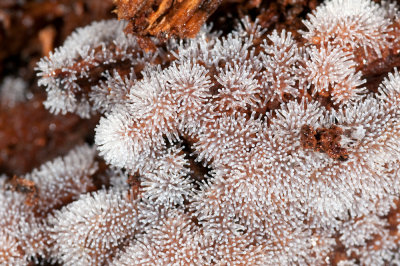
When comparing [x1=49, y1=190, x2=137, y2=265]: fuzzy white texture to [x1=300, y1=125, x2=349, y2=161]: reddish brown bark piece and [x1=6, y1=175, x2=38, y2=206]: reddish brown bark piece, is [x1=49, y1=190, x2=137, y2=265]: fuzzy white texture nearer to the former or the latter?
[x1=6, y1=175, x2=38, y2=206]: reddish brown bark piece

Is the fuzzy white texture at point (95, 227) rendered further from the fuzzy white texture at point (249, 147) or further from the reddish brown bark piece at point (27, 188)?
the reddish brown bark piece at point (27, 188)

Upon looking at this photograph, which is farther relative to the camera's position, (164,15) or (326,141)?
(164,15)

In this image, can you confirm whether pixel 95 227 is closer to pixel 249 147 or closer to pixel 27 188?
pixel 27 188

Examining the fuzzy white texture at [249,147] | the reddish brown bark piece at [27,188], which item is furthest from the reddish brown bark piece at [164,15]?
the reddish brown bark piece at [27,188]

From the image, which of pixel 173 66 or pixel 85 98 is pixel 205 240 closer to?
pixel 173 66

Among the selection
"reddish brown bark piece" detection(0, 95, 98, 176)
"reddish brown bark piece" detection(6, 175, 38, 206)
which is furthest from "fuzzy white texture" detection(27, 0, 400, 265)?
"reddish brown bark piece" detection(0, 95, 98, 176)

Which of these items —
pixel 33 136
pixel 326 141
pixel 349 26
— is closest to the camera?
pixel 326 141

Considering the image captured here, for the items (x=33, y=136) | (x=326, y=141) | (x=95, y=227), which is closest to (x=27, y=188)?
(x=95, y=227)
